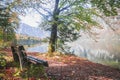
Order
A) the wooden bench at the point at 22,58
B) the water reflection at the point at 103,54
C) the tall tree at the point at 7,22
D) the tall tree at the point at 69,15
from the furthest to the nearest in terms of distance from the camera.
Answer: the water reflection at the point at 103,54, the tall tree at the point at 69,15, the wooden bench at the point at 22,58, the tall tree at the point at 7,22

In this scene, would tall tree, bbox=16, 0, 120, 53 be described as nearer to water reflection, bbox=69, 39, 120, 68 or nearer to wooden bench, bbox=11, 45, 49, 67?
wooden bench, bbox=11, 45, 49, 67

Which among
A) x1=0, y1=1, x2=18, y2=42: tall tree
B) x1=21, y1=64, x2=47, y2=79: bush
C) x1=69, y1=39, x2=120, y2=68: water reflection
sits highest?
x1=0, y1=1, x2=18, y2=42: tall tree

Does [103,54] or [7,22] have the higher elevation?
[7,22]

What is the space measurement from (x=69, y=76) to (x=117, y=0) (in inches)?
272

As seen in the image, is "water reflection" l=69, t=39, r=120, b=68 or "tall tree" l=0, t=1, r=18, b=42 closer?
"tall tree" l=0, t=1, r=18, b=42

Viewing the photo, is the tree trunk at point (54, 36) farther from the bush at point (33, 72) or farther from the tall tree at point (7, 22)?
the tall tree at point (7, 22)

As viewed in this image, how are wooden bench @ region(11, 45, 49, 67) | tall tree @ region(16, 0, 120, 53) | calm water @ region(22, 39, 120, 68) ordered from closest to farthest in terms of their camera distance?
wooden bench @ region(11, 45, 49, 67)
tall tree @ region(16, 0, 120, 53)
calm water @ region(22, 39, 120, 68)

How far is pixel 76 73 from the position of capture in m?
13.2

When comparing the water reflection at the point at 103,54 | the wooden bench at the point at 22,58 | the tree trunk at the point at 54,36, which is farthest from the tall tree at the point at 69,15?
the water reflection at the point at 103,54

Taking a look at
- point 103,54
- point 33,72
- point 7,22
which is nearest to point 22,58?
point 33,72

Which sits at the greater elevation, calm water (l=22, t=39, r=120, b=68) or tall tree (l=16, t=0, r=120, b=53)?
tall tree (l=16, t=0, r=120, b=53)

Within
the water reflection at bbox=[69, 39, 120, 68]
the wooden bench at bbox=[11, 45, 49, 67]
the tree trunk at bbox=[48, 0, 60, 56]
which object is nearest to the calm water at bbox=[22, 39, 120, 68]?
the water reflection at bbox=[69, 39, 120, 68]

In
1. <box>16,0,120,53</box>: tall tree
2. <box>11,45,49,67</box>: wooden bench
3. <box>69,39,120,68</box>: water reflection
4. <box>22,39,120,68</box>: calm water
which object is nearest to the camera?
<box>11,45,49,67</box>: wooden bench

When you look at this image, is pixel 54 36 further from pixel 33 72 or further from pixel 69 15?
pixel 33 72
